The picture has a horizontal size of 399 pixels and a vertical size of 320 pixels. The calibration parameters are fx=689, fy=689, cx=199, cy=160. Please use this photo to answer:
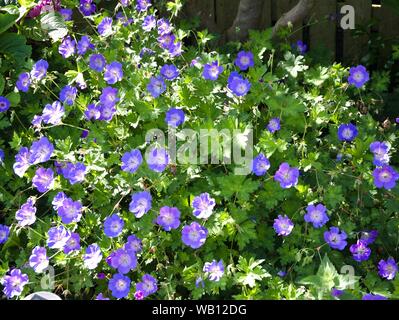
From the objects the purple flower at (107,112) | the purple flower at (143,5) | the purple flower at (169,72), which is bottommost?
the purple flower at (107,112)

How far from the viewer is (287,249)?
97.4 inches

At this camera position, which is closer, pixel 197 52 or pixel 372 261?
pixel 372 261

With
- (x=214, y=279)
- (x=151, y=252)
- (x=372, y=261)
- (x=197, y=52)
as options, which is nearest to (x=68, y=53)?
(x=197, y=52)

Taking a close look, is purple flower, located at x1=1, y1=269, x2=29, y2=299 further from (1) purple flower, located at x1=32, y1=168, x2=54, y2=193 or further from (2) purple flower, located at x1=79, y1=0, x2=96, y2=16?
(2) purple flower, located at x1=79, y1=0, x2=96, y2=16

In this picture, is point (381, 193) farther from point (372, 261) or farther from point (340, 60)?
point (340, 60)

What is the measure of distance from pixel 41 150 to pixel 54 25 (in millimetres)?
806

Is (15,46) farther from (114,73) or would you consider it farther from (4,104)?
(114,73)

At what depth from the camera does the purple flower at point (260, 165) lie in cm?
250

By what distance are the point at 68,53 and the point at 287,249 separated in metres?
1.36

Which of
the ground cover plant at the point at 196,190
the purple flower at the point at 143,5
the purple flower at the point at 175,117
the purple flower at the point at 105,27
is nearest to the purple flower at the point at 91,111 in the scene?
the ground cover plant at the point at 196,190

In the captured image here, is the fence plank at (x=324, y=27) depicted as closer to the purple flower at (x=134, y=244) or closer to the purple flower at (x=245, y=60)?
the purple flower at (x=245, y=60)

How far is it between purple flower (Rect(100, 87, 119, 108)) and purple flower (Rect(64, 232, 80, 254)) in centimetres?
58

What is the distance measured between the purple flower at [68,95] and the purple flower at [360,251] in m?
1.28

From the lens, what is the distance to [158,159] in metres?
2.52
